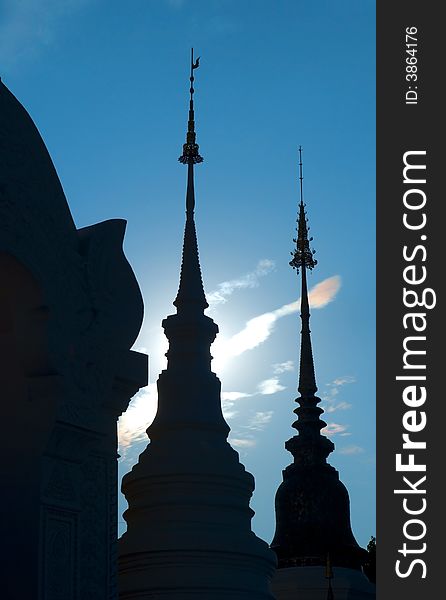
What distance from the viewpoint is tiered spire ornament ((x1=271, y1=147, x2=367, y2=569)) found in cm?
2703

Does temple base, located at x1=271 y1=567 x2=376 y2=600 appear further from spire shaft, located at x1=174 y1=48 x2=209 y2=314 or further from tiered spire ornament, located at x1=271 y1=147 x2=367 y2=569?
spire shaft, located at x1=174 y1=48 x2=209 y2=314

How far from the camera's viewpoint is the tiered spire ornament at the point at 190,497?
15.2 meters

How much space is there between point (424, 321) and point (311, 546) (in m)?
17.7

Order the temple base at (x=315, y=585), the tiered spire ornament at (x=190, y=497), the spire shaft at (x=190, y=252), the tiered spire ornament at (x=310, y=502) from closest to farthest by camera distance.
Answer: the tiered spire ornament at (x=190, y=497)
the spire shaft at (x=190, y=252)
the temple base at (x=315, y=585)
the tiered spire ornament at (x=310, y=502)

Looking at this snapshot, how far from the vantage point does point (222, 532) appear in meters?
15.6

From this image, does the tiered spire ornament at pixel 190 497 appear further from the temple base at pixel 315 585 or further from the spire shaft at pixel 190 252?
the temple base at pixel 315 585

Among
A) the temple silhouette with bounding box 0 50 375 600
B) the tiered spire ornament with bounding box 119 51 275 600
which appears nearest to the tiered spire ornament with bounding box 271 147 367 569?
the tiered spire ornament with bounding box 119 51 275 600

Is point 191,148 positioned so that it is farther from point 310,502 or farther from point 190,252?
point 310,502

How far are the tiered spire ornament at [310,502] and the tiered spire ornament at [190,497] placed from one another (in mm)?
10567

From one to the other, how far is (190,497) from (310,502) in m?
12.4

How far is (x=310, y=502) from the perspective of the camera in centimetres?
2791

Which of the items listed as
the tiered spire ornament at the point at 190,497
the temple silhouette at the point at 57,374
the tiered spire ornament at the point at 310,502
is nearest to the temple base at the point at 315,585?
the tiered spire ornament at the point at 310,502

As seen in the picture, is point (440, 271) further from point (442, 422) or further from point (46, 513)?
point (46, 513)

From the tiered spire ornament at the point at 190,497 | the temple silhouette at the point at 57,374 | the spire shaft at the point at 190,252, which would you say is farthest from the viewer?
the spire shaft at the point at 190,252
